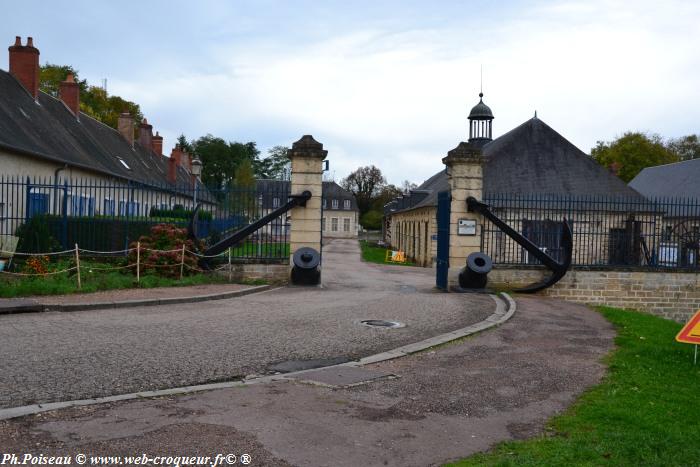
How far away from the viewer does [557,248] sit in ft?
51.7

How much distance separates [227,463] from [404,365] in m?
3.26

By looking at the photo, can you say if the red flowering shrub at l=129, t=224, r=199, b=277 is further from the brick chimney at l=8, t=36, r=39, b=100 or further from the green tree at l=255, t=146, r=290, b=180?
the green tree at l=255, t=146, r=290, b=180

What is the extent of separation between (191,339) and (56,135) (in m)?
20.5

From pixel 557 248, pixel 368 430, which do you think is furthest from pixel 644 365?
pixel 557 248

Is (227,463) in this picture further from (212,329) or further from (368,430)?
(212,329)

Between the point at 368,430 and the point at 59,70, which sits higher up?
the point at 59,70

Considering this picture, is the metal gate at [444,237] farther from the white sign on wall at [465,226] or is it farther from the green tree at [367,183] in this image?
the green tree at [367,183]

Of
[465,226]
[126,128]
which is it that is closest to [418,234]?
[126,128]

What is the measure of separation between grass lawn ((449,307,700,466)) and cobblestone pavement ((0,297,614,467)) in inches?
7.9

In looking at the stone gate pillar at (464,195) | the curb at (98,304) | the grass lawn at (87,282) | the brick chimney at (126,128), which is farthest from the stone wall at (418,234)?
the brick chimney at (126,128)

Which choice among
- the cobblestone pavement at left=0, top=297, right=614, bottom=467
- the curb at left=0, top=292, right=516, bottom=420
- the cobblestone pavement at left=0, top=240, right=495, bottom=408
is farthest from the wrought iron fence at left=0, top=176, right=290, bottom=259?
the cobblestone pavement at left=0, top=297, right=614, bottom=467

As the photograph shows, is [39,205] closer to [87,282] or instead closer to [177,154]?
[87,282]

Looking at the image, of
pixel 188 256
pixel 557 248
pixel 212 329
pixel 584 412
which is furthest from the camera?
pixel 557 248

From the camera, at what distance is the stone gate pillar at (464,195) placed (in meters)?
14.4
